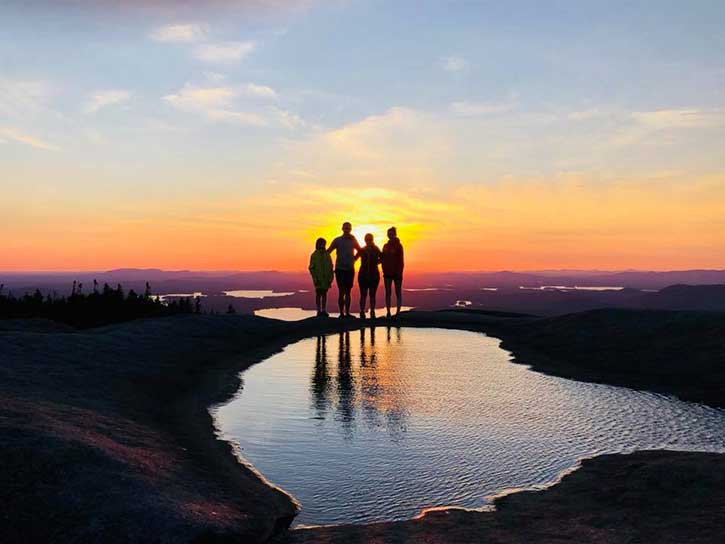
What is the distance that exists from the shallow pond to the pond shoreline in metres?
0.38

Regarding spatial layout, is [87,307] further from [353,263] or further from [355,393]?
[355,393]

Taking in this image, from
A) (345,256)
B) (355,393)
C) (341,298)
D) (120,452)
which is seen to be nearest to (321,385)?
(355,393)

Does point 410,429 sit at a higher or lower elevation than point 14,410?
lower

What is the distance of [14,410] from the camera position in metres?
5.82

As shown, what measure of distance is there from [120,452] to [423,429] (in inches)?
131

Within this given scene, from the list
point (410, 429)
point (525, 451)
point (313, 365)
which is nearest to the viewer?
point (525, 451)

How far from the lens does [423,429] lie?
273 inches

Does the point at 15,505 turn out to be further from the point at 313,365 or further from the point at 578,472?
the point at 313,365

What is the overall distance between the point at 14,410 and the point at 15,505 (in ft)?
6.12

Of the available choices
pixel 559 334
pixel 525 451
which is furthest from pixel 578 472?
pixel 559 334

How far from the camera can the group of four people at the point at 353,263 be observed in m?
17.8

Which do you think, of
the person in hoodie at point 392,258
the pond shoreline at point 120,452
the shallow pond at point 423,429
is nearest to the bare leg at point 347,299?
the person in hoodie at point 392,258

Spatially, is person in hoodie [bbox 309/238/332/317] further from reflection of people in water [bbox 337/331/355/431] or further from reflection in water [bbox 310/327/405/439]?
reflection in water [bbox 310/327/405/439]

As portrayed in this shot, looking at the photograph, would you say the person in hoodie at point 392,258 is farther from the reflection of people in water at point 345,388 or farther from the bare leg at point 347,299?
the reflection of people in water at point 345,388
